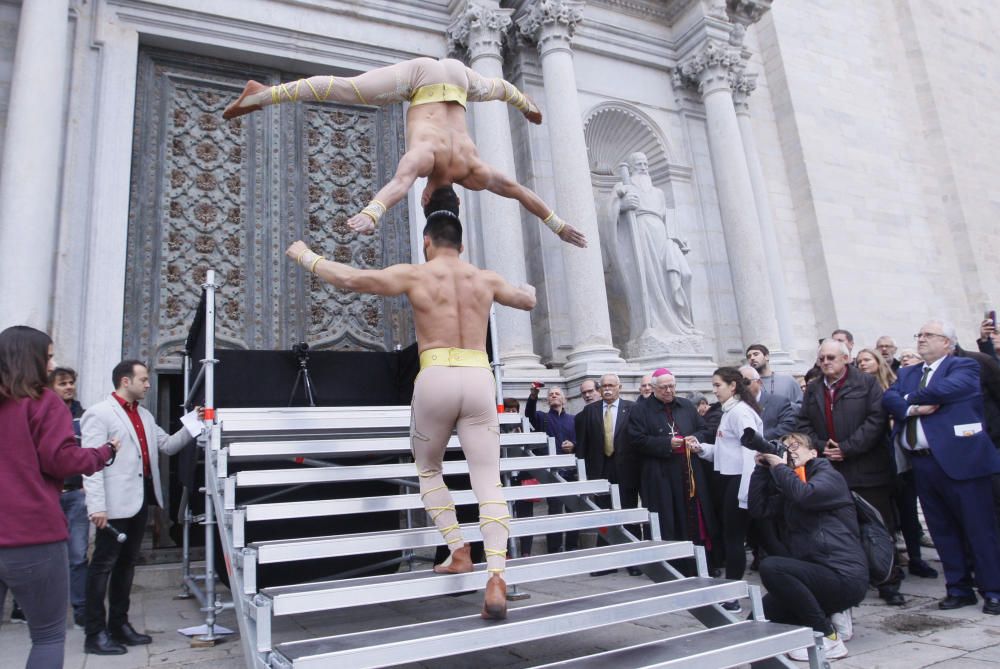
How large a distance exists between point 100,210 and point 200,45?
273 centimetres

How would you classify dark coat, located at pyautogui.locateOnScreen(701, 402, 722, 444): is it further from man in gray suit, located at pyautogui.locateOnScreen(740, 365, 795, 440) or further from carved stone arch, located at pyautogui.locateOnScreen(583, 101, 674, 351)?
carved stone arch, located at pyautogui.locateOnScreen(583, 101, 674, 351)

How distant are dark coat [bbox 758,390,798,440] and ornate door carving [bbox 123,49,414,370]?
4.91 metres

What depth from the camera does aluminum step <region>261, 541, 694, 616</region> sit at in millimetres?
3426

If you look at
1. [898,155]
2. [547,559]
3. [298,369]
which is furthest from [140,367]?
[898,155]

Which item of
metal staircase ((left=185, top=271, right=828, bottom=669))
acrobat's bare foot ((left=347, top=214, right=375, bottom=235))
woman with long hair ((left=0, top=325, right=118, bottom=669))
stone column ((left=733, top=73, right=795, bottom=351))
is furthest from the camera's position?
stone column ((left=733, top=73, right=795, bottom=351))

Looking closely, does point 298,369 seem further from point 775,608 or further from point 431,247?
point 775,608

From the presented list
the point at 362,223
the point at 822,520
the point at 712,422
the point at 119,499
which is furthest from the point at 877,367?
the point at 119,499

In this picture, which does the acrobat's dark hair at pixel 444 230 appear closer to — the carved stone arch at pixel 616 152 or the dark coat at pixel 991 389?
the dark coat at pixel 991 389

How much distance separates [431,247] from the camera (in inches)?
158

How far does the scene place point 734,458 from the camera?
5590 mm

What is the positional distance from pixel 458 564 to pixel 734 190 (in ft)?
29.8

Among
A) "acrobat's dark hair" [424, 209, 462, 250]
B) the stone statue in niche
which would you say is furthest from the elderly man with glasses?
the stone statue in niche

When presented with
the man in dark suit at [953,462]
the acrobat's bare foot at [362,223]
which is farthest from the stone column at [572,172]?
the acrobat's bare foot at [362,223]

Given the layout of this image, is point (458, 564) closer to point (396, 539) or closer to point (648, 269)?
point (396, 539)
